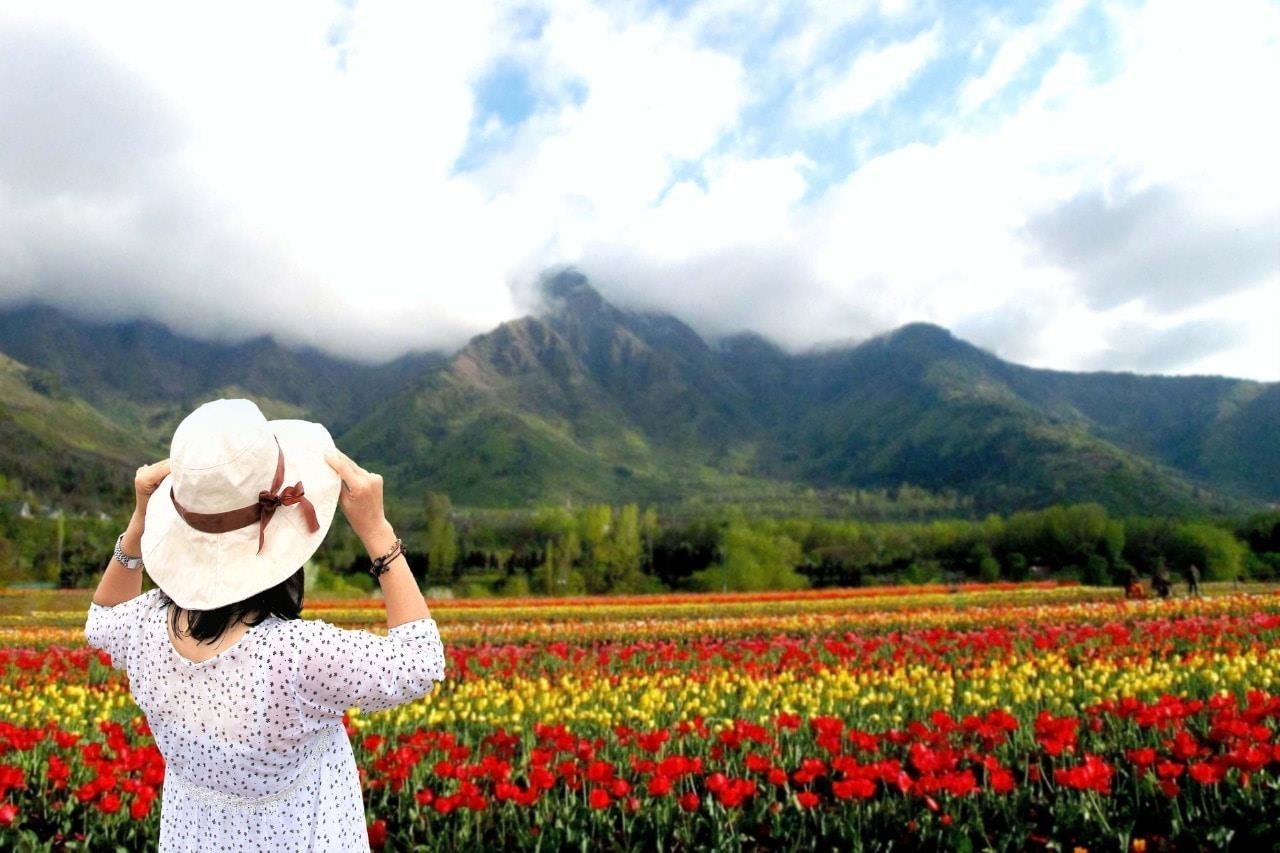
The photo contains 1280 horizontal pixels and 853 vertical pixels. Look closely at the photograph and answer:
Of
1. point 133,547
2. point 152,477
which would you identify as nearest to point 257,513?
point 152,477

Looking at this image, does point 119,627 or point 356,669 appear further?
point 119,627

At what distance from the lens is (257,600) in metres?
2.50

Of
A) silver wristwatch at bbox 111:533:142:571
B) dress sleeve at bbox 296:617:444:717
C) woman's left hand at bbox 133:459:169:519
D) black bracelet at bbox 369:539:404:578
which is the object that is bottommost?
dress sleeve at bbox 296:617:444:717

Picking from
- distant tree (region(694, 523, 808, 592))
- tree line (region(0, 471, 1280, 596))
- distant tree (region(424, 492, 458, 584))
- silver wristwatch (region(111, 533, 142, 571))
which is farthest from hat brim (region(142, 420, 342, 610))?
distant tree (region(424, 492, 458, 584))

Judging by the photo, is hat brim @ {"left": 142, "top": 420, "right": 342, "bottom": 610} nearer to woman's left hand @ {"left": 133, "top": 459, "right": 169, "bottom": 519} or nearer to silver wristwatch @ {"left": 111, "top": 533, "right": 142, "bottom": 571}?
woman's left hand @ {"left": 133, "top": 459, "right": 169, "bottom": 519}

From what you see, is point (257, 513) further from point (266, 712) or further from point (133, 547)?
point (133, 547)

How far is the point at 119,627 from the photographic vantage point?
2.74 m

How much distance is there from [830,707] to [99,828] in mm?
5453

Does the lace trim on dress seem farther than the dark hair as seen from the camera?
Yes

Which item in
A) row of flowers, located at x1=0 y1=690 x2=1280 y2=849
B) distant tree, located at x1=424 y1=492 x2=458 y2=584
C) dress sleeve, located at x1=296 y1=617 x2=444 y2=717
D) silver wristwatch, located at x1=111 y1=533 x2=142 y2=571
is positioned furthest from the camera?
distant tree, located at x1=424 y1=492 x2=458 y2=584

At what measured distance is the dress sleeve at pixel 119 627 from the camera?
8.85 feet

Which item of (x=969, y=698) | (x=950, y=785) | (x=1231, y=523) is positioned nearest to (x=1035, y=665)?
(x=969, y=698)

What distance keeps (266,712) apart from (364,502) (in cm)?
62

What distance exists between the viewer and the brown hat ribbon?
240 cm
